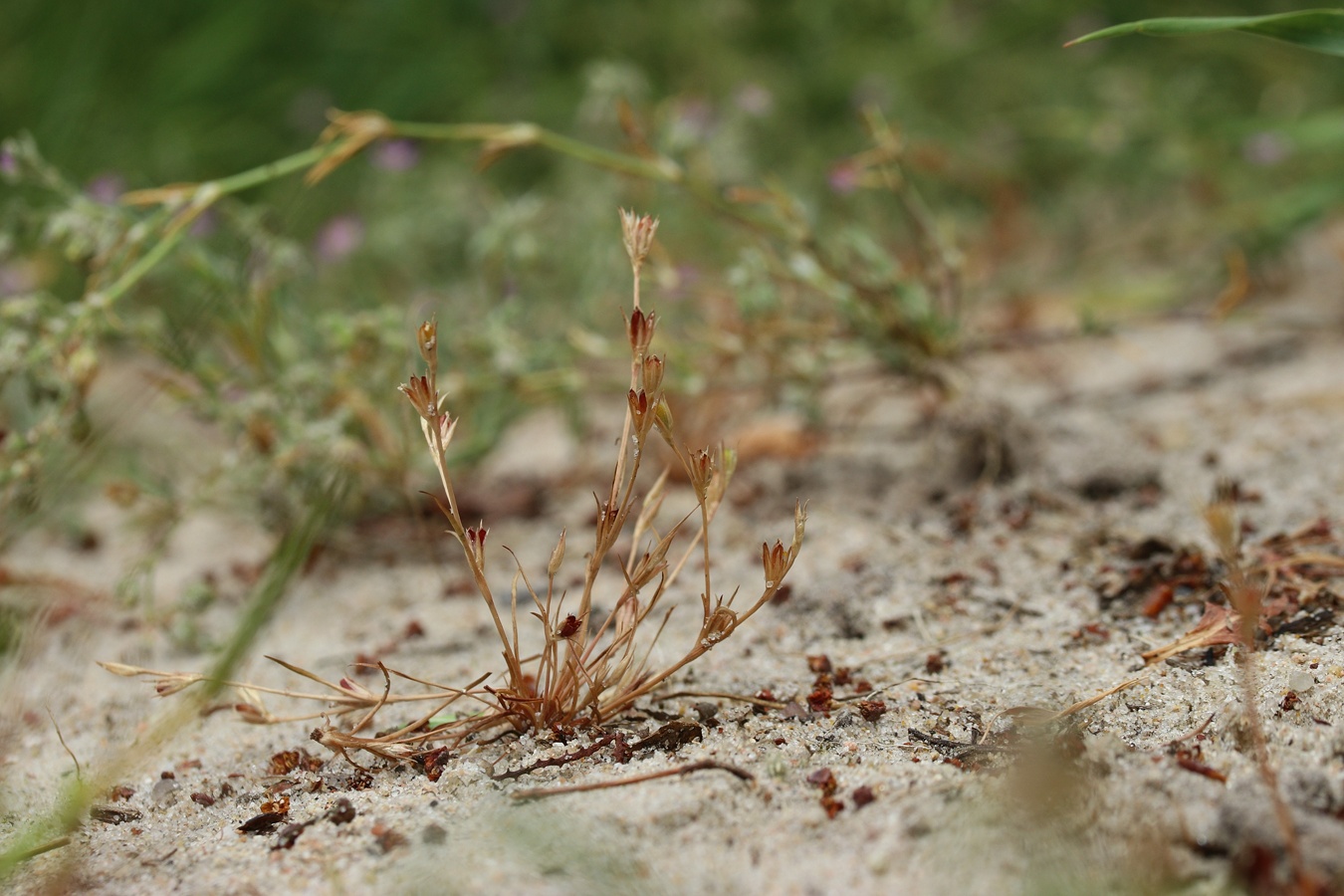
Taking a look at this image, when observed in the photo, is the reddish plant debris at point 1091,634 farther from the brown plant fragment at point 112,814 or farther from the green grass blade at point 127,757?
the brown plant fragment at point 112,814

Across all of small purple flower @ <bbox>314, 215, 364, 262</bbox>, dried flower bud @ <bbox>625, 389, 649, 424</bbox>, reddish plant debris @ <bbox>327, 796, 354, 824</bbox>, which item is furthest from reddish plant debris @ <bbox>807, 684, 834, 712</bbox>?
small purple flower @ <bbox>314, 215, 364, 262</bbox>

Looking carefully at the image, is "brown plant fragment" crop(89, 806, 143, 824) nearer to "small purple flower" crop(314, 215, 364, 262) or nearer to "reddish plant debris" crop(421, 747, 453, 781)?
"reddish plant debris" crop(421, 747, 453, 781)

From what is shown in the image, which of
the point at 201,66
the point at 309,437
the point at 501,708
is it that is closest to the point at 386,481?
the point at 309,437

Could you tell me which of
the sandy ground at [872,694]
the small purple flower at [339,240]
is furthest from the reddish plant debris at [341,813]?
the small purple flower at [339,240]

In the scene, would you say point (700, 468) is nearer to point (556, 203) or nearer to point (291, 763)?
point (291, 763)

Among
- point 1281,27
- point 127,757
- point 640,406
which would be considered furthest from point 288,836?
point 1281,27

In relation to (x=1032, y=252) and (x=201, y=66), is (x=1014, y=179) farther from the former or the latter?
(x=201, y=66)
